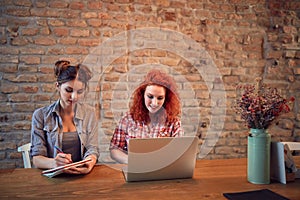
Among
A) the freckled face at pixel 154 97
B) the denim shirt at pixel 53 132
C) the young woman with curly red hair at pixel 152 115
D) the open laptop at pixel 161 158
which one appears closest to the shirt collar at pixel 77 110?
the denim shirt at pixel 53 132

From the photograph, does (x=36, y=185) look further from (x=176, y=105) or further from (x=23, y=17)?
(x=23, y=17)

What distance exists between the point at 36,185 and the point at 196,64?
2.19 metres

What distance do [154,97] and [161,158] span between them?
28.5 inches

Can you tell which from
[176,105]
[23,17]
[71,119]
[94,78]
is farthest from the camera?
[94,78]

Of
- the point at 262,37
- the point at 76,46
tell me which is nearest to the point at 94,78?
the point at 76,46

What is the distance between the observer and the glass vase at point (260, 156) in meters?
1.38

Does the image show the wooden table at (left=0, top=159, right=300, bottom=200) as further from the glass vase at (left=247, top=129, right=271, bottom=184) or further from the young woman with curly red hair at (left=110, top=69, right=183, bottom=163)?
the young woman with curly red hair at (left=110, top=69, right=183, bottom=163)

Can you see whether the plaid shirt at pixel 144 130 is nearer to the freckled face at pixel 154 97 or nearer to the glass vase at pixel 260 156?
the freckled face at pixel 154 97

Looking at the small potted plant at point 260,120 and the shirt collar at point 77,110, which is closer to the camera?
the small potted plant at point 260,120

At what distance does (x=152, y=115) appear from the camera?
211 centimetres

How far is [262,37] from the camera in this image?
3264mm

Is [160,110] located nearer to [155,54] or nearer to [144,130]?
[144,130]

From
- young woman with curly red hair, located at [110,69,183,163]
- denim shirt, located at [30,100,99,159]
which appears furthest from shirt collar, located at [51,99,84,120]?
young woman with curly red hair, located at [110,69,183,163]

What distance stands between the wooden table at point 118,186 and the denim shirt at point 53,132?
→ 0.28 metres
